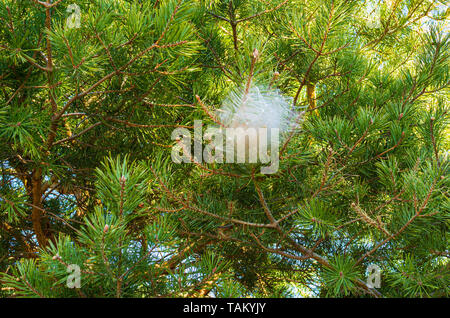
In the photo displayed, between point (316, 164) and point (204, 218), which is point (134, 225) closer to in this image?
point (204, 218)

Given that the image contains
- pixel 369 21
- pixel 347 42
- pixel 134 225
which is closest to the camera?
pixel 347 42

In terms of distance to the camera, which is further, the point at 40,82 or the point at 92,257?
the point at 40,82

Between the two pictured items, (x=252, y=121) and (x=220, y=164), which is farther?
(x=220, y=164)

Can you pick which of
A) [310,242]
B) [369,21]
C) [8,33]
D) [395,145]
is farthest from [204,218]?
[369,21]

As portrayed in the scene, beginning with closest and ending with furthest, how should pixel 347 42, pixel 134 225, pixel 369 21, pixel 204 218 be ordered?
1. pixel 204 218
2. pixel 347 42
3. pixel 134 225
4. pixel 369 21
